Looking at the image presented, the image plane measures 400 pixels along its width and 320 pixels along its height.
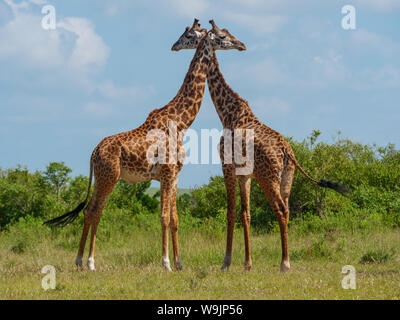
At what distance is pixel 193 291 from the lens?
767 centimetres

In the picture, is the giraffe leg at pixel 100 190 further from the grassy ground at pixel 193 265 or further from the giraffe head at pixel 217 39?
the giraffe head at pixel 217 39

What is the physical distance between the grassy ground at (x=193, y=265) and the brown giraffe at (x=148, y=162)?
2.81 ft

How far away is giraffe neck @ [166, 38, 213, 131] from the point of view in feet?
34.2

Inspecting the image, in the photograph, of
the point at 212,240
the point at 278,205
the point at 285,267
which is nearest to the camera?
the point at 278,205

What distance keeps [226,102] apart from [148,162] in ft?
6.48

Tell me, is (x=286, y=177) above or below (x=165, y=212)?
above

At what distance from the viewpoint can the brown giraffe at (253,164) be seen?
9234 mm

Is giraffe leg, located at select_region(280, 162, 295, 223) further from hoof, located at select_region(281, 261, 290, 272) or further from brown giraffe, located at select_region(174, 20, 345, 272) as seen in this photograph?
hoof, located at select_region(281, 261, 290, 272)

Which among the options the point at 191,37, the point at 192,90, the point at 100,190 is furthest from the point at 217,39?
the point at 100,190

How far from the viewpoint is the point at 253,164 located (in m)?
9.48

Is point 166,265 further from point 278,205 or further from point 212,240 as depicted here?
point 212,240

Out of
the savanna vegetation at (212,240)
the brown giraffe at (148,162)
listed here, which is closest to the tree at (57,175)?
the savanna vegetation at (212,240)
